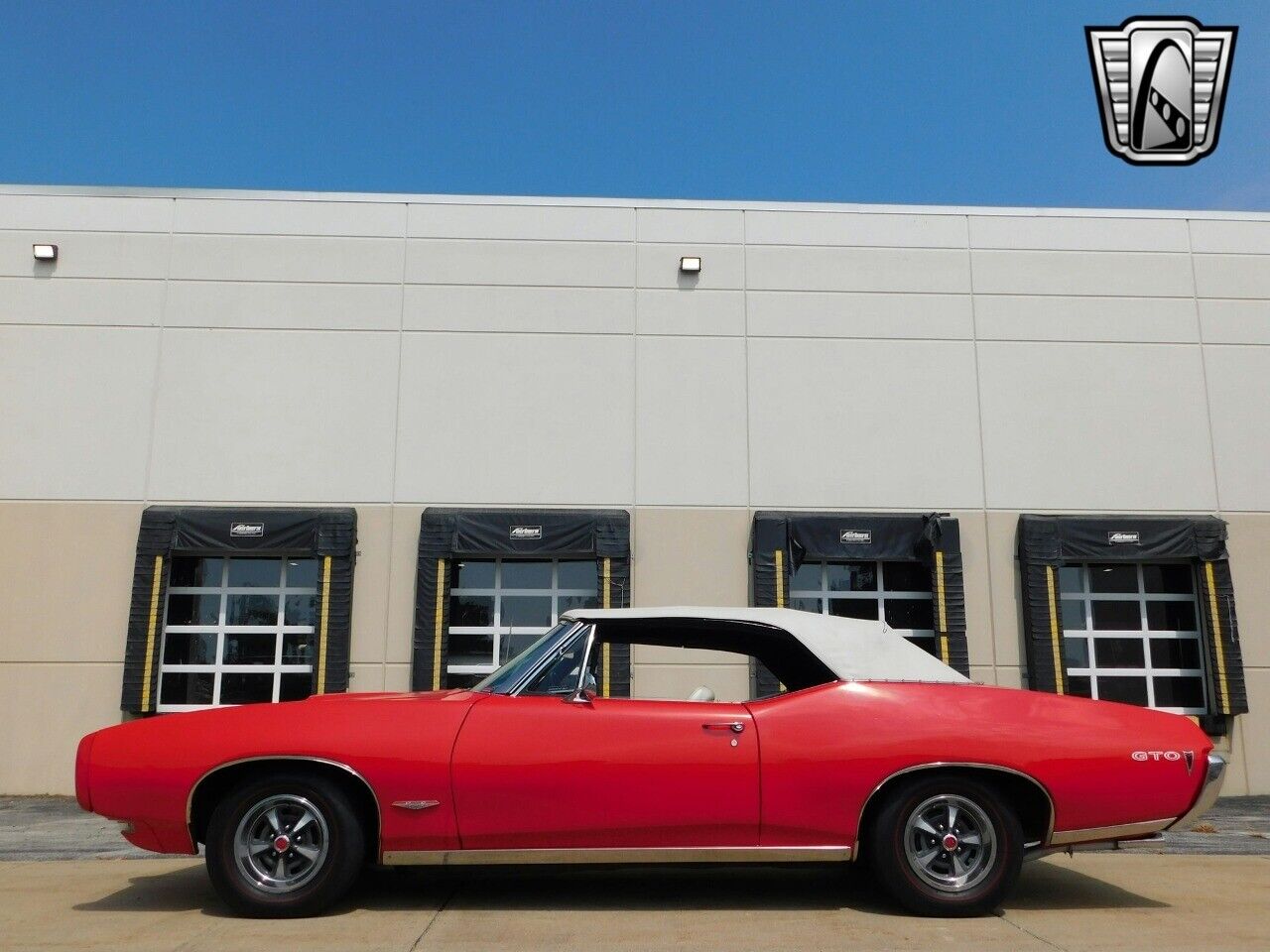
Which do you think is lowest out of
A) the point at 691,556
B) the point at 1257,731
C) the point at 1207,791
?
the point at 1257,731

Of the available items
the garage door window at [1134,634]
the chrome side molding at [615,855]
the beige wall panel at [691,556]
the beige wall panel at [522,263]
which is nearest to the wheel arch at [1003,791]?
the chrome side molding at [615,855]

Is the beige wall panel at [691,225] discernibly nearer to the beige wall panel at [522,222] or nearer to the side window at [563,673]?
the beige wall panel at [522,222]

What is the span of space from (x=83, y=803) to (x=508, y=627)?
6.53 meters

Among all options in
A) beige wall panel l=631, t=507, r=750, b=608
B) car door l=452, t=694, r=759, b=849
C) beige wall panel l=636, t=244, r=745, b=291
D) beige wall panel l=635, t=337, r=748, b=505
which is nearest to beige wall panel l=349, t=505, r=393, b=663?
beige wall panel l=631, t=507, r=750, b=608

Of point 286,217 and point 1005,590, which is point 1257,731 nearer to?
point 1005,590

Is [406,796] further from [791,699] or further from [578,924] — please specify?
[791,699]

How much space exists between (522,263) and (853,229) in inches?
145

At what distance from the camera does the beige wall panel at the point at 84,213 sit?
11.8 m

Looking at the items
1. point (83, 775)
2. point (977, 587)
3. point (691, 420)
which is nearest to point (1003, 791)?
point (83, 775)

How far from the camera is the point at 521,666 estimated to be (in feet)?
17.1

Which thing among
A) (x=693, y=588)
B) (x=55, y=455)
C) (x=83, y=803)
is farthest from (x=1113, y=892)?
(x=55, y=455)

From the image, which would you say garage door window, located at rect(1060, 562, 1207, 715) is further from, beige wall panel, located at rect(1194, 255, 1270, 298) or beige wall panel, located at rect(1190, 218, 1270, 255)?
beige wall panel, located at rect(1190, 218, 1270, 255)

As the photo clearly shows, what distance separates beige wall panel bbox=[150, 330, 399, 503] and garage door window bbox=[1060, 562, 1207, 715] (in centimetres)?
738

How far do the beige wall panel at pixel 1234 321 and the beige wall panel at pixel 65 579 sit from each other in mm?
11639
